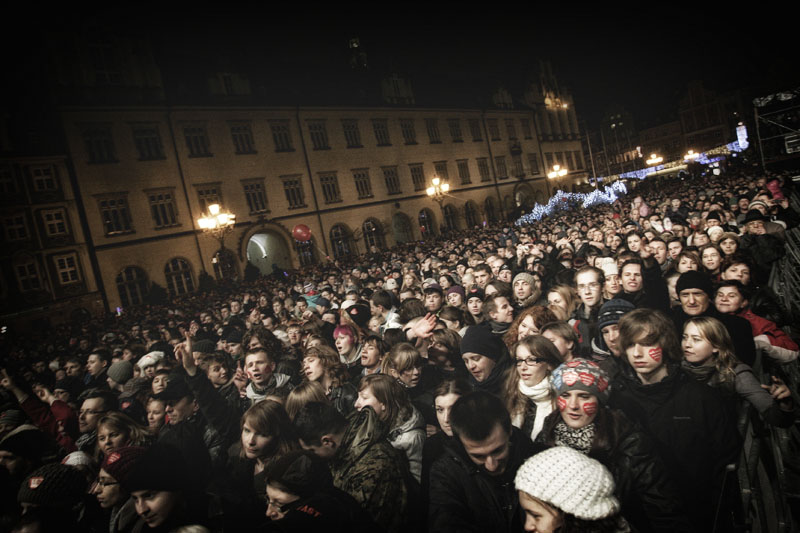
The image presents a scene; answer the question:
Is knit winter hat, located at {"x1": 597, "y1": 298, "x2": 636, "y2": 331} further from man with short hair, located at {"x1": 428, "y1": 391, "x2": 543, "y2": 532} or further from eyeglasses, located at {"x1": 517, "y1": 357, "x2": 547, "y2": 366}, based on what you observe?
man with short hair, located at {"x1": 428, "y1": 391, "x2": 543, "y2": 532}

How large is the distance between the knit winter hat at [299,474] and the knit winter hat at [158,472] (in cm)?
77

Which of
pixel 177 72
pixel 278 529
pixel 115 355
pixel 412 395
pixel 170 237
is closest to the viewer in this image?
pixel 278 529

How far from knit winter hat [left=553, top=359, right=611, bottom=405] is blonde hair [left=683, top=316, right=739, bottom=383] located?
39.1 inches

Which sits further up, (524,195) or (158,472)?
(524,195)

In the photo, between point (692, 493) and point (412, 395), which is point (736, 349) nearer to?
point (692, 493)

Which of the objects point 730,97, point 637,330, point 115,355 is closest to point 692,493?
point 637,330

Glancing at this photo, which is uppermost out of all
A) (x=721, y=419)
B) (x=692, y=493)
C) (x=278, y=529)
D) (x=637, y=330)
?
(x=637, y=330)

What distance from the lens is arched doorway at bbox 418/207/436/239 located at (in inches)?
1282

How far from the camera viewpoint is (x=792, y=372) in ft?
13.1

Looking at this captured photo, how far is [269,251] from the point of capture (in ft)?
90.0

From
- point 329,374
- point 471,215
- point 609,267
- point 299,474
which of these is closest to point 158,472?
point 299,474

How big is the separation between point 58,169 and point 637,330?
26.3 m

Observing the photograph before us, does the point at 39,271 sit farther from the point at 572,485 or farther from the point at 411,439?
the point at 572,485

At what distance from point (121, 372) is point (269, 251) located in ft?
67.8
